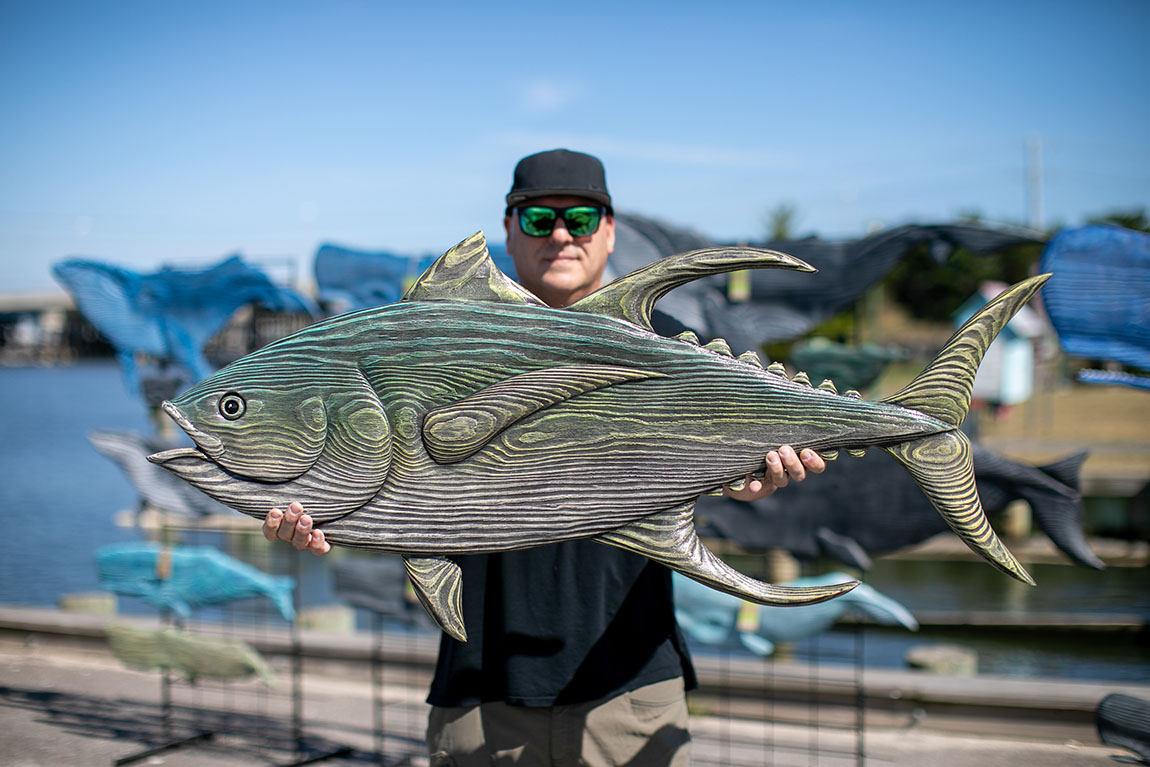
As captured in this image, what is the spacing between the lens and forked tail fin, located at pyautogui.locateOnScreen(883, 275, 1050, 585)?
7.15ft

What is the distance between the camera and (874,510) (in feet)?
16.5

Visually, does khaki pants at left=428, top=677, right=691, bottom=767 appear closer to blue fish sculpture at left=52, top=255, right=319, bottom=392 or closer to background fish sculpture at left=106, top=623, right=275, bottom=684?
background fish sculpture at left=106, top=623, right=275, bottom=684

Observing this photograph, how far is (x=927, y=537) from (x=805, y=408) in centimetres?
313

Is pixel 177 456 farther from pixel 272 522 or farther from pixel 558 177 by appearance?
pixel 558 177

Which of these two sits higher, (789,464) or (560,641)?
(789,464)

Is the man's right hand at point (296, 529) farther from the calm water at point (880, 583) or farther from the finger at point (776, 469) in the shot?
the calm water at point (880, 583)

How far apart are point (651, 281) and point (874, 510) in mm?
3249

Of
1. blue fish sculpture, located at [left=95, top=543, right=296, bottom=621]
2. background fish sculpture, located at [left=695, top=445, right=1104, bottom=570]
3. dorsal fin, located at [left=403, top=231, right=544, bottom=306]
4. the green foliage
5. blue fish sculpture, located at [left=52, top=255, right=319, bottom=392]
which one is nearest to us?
dorsal fin, located at [left=403, top=231, right=544, bottom=306]

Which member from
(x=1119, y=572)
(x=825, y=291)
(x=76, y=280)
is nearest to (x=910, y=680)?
(x=825, y=291)

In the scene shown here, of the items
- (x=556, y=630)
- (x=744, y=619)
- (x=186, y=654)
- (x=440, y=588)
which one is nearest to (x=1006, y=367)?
(x=744, y=619)

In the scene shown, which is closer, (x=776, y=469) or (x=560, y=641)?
(x=776, y=469)

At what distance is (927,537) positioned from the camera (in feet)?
16.2

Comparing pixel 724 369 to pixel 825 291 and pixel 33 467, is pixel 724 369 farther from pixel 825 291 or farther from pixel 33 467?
pixel 33 467

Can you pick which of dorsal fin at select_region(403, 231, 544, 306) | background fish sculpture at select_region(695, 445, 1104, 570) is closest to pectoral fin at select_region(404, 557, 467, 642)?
dorsal fin at select_region(403, 231, 544, 306)
